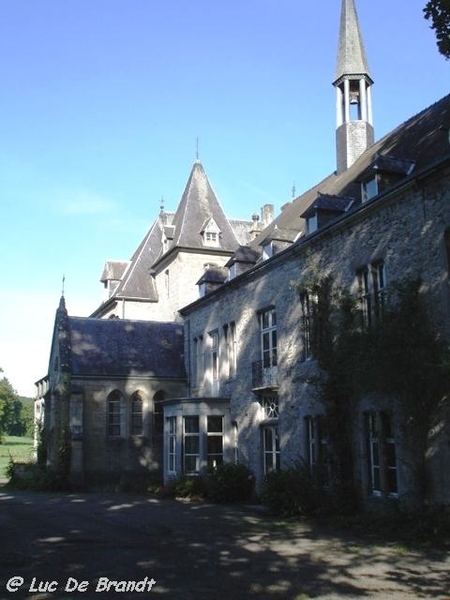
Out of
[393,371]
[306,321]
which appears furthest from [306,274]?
[393,371]

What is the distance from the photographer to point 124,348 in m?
31.3

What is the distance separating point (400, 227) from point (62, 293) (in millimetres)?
20965

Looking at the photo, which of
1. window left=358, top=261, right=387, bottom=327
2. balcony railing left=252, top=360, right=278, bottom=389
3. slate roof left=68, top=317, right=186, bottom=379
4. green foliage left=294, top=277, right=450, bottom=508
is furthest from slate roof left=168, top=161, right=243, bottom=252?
green foliage left=294, top=277, right=450, bottom=508

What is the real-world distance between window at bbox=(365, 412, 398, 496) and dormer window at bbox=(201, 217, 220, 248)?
79.8ft

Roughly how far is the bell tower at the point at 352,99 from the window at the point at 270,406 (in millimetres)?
10087

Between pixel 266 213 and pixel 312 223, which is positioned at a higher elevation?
pixel 266 213

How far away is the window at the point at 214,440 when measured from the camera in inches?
976

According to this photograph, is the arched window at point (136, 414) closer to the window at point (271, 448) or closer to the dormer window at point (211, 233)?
the window at point (271, 448)

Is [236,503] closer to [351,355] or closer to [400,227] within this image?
[351,355]

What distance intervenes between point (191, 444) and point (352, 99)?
630 inches

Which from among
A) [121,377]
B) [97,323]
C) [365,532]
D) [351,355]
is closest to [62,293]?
[97,323]

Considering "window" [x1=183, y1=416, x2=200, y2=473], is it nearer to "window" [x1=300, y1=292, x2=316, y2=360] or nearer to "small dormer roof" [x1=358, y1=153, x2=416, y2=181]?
"window" [x1=300, y1=292, x2=316, y2=360]

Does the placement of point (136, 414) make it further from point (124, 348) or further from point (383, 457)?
point (383, 457)

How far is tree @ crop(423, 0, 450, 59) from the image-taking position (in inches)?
398
